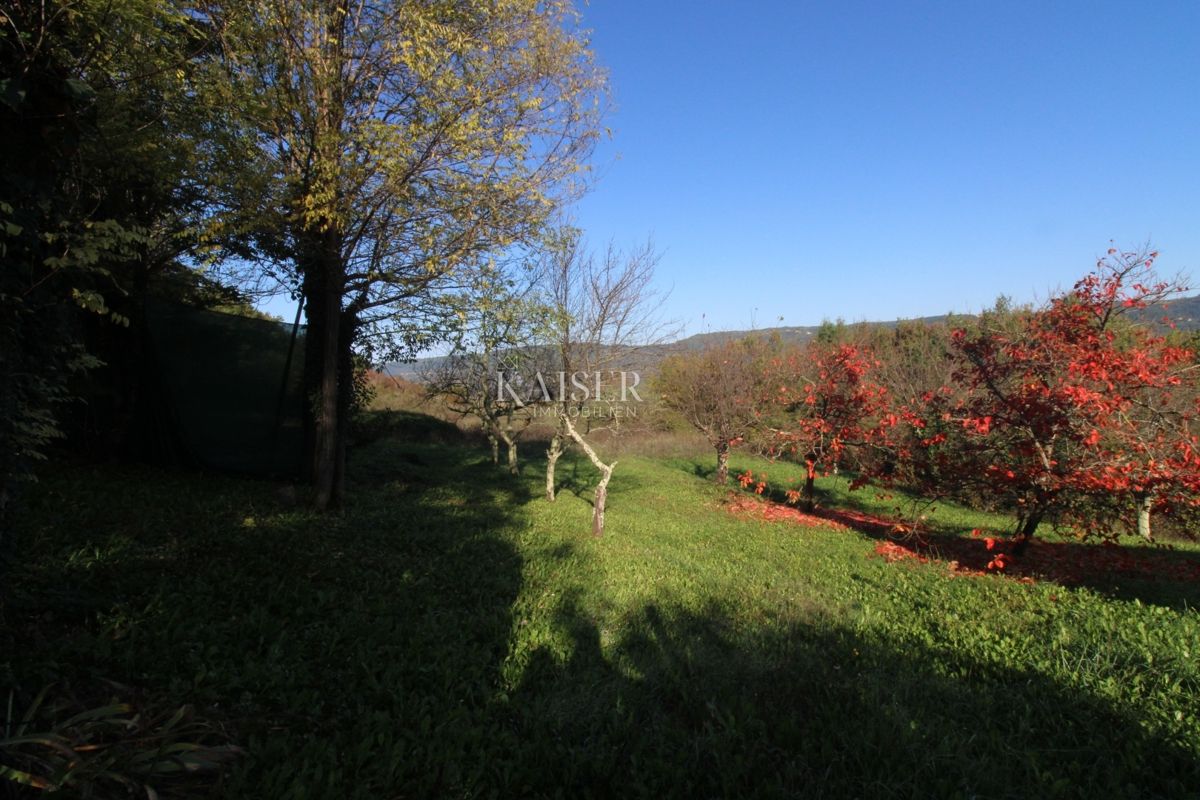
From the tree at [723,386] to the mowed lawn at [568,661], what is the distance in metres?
9.72

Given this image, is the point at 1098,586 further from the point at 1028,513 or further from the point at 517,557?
the point at 517,557

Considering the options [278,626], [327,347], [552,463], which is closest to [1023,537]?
[552,463]

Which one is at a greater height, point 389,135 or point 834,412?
point 389,135

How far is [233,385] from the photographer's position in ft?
24.7

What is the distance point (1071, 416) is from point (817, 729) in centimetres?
570

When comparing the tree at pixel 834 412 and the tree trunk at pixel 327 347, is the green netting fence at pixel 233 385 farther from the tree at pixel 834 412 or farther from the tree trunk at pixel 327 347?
the tree at pixel 834 412

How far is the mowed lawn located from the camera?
105 inches

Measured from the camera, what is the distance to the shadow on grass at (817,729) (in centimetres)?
266

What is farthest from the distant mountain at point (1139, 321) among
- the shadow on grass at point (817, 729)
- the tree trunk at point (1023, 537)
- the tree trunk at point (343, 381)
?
the shadow on grass at point (817, 729)

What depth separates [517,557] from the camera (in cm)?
629

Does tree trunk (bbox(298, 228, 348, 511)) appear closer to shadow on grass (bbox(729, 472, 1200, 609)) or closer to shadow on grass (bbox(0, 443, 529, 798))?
shadow on grass (bbox(0, 443, 529, 798))

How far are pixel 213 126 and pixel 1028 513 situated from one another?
35.5 ft

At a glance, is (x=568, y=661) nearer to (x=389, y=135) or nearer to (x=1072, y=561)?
(x=389, y=135)

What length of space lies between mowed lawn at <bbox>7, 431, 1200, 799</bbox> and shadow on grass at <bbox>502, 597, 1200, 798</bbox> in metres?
0.01
